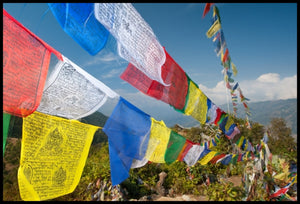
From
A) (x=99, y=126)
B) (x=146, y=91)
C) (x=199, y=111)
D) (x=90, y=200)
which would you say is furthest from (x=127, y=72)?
(x=90, y=200)

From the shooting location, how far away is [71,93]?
68.4 inches

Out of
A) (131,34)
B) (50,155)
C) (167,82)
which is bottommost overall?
(50,155)

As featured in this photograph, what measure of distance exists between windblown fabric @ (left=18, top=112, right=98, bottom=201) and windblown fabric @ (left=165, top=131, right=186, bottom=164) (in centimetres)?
145

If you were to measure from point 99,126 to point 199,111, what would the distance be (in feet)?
7.89

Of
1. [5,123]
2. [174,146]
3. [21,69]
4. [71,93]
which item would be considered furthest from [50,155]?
[174,146]

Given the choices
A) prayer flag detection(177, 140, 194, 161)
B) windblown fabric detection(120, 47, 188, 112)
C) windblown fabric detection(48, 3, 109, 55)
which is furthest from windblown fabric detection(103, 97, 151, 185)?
prayer flag detection(177, 140, 194, 161)

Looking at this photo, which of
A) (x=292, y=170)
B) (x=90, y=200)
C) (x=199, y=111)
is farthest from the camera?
(x=90, y=200)

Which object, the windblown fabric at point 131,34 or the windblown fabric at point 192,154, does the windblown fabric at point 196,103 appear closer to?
the windblown fabric at point 192,154

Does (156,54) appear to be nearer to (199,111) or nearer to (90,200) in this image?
(199,111)

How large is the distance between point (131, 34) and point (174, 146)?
208 cm

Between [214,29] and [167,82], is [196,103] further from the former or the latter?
[214,29]

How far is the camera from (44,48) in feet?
5.14

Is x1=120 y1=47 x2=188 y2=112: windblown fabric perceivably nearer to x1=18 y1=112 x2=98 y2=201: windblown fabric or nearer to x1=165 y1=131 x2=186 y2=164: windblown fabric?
x1=165 y1=131 x2=186 y2=164: windblown fabric

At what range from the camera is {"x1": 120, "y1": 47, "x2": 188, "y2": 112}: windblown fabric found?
2.52 meters
